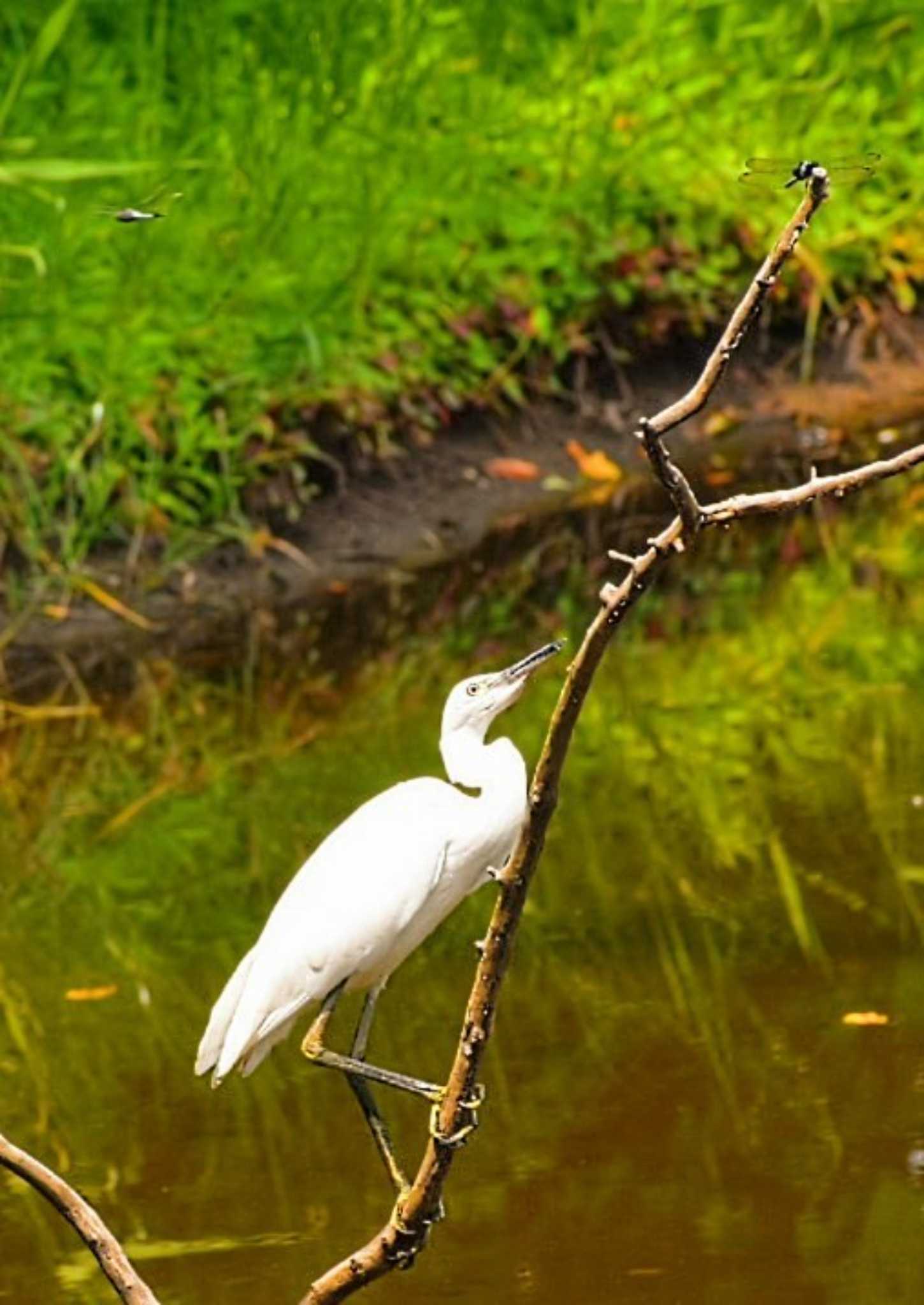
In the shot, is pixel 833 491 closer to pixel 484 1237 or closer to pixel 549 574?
pixel 484 1237

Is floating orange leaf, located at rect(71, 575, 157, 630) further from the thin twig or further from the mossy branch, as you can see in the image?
the thin twig

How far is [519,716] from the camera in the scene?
20.2 feet

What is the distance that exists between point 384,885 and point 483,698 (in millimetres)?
223

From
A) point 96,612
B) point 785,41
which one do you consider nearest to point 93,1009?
point 96,612

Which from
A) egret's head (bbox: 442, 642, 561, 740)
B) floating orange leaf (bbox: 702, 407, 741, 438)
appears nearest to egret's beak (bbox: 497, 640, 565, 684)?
egret's head (bbox: 442, 642, 561, 740)

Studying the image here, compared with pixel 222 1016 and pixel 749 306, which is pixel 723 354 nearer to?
pixel 749 306

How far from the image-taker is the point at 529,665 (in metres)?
2.69

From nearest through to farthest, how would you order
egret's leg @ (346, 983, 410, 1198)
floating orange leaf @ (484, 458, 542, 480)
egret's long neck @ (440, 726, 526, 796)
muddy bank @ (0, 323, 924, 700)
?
egret's long neck @ (440, 726, 526, 796) → egret's leg @ (346, 983, 410, 1198) → muddy bank @ (0, 323, 924, 700) → floating orange leaf @ (484, 458, 542, 480)

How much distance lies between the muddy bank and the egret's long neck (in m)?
3.85

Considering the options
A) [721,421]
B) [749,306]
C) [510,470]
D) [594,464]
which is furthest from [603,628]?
[721,421]

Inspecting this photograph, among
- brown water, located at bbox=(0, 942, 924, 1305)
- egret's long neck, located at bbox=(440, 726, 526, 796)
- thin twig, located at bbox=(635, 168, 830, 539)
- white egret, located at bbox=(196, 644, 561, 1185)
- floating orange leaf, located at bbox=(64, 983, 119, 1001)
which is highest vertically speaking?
thin twig, located at bbox=(635, 168, 830, 539)

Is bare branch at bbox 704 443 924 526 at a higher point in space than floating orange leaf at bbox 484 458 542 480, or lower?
higher

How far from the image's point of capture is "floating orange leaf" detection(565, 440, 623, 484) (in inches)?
320

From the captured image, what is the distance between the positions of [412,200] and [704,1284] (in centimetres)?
452
